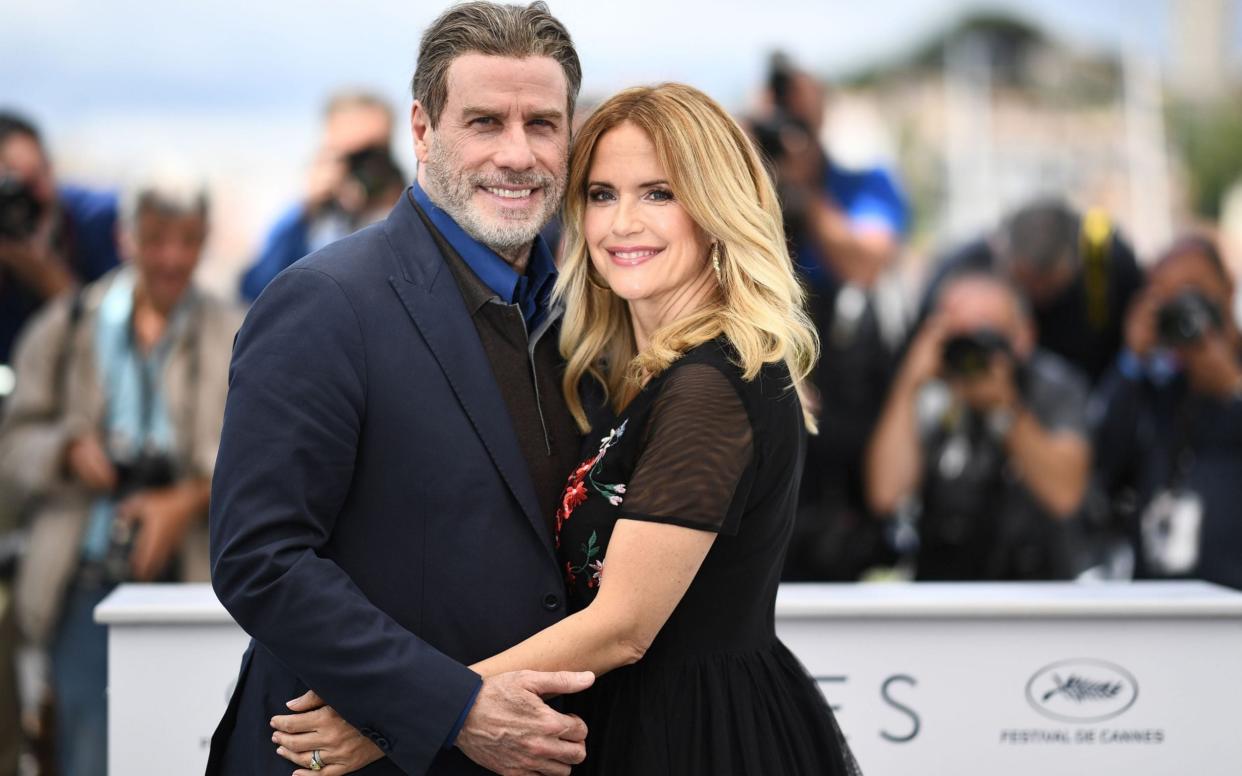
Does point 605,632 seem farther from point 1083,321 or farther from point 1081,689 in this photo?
point 1083,321

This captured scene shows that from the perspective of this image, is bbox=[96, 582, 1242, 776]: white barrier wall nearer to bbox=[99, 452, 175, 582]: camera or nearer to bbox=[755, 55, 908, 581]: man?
bbox=[99, 452, 175, 582]: camera

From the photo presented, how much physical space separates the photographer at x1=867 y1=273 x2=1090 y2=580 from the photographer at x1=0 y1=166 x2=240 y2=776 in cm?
215

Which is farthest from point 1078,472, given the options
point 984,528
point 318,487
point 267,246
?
point 318,487

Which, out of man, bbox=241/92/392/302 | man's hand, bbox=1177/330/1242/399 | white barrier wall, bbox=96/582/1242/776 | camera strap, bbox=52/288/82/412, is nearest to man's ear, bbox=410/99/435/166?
white barrier wall, bbox=96/582/1242/776

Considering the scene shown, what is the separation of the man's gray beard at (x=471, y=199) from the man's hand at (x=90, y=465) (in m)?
2.16

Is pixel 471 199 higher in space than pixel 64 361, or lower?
higher

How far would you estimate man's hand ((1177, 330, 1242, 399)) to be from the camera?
4395mm

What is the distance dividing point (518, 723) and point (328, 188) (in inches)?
133

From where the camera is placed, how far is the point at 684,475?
2080mm

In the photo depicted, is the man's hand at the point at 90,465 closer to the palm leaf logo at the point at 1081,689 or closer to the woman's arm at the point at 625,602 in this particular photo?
the woman's arm at the point at 625,602

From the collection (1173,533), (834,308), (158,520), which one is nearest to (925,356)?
(834,308)

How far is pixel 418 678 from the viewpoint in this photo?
1936mm

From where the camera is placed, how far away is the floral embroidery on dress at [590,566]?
84.7 inches

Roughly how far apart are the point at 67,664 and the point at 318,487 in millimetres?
2335
